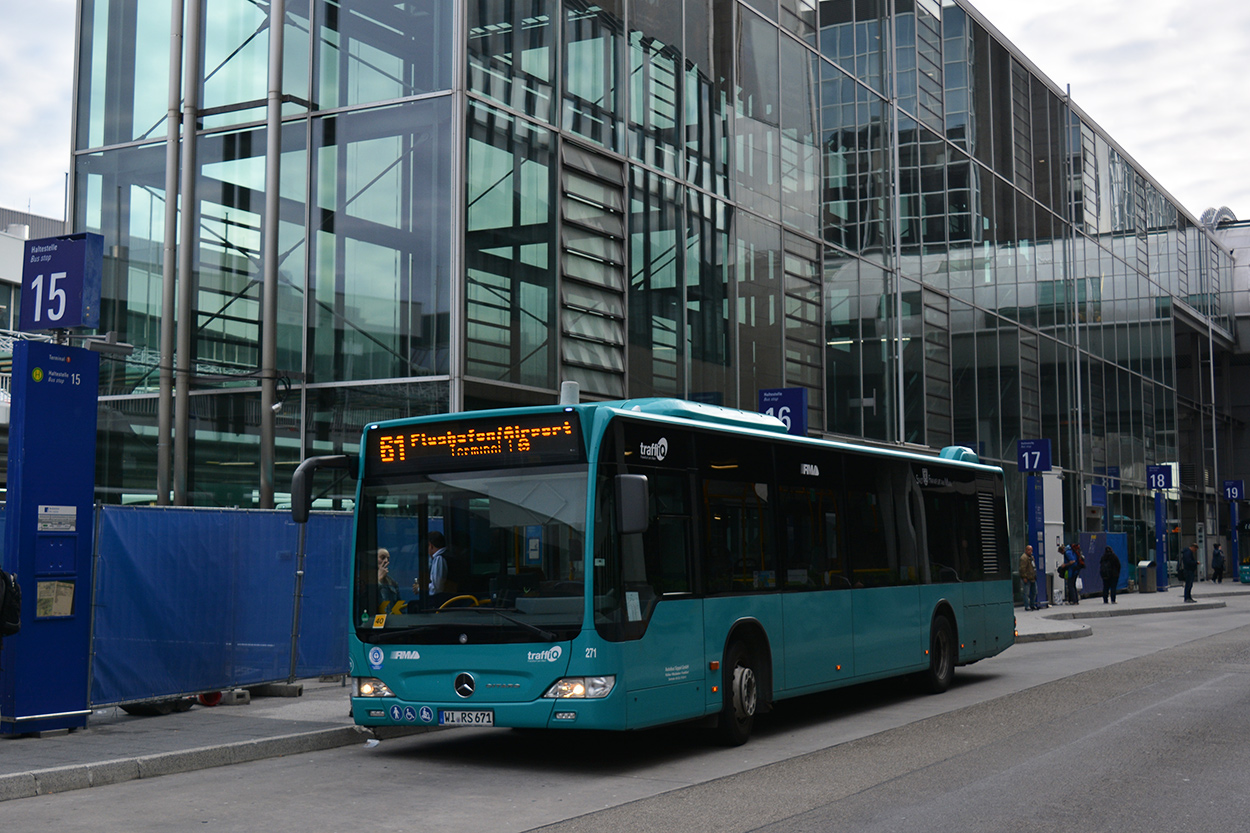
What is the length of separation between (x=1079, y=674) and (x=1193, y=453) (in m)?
52.6

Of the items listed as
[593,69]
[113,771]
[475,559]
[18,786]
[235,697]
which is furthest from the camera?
[593,69]

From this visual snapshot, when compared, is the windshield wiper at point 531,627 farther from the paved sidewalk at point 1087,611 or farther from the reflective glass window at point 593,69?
the paved sidewalk at point 1087,611

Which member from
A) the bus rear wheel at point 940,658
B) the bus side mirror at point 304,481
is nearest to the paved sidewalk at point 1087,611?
the bus rear wheel at point 940,658

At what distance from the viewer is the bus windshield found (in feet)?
32.1

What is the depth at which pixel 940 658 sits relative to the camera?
1562 centimetres

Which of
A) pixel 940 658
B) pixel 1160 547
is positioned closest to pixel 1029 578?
pixel 1160 547

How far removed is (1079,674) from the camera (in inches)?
688

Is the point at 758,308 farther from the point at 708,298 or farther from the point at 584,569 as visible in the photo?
the point at 584,569

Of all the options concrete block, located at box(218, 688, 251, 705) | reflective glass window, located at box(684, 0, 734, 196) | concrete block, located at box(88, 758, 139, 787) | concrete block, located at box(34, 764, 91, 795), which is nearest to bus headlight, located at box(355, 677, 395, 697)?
concrete block, located at box(88, 758, 139, 787)

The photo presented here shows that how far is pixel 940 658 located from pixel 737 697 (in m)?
5.26

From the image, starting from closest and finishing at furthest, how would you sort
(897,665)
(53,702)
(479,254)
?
(53,702)
(897,665)
(479,254)

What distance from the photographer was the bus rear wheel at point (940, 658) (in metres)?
15.4

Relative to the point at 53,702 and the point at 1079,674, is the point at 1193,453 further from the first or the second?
the point at 53,702

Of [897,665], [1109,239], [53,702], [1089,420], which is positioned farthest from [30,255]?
[1109,239]
